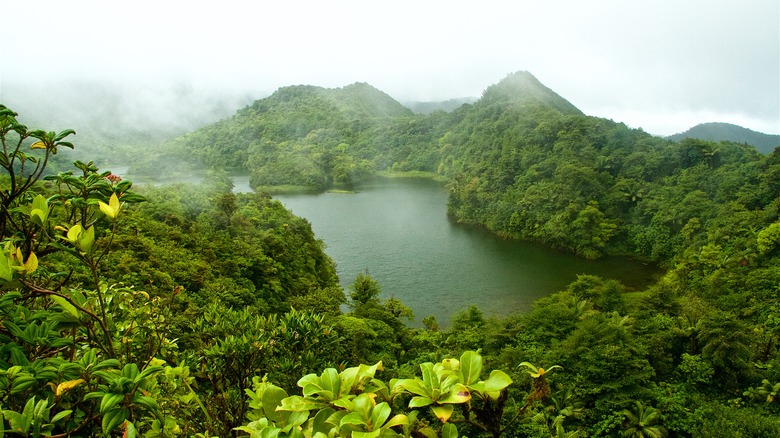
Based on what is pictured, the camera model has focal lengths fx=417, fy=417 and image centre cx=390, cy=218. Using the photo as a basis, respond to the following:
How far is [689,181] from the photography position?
84.0 ft

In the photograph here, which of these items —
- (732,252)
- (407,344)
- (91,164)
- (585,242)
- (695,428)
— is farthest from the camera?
(585,242)

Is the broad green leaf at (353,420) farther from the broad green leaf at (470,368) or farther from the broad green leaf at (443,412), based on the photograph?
the broad green leaf at (470,368)

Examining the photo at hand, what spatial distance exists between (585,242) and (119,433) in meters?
26.3

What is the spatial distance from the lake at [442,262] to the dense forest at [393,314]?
1.80 m

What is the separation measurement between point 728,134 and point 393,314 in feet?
229

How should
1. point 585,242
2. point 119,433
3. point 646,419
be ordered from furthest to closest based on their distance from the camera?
point 585,242 < point 646,419 < point 119,433

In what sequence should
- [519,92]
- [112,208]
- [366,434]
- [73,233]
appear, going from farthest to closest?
1. [519,92]
2. [112,208]
3. [73,233]
4. [366,434]

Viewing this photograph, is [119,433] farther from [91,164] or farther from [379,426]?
[91,164]

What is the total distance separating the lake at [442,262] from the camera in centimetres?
1786

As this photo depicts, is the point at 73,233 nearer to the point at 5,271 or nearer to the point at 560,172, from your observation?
the point at 5,271

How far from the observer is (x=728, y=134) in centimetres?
6056

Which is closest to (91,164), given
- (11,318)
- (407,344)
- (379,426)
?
(11,318)

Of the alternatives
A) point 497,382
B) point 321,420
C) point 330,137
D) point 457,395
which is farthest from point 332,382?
point 330,137

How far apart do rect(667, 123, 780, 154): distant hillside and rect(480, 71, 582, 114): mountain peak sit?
1738 cm
